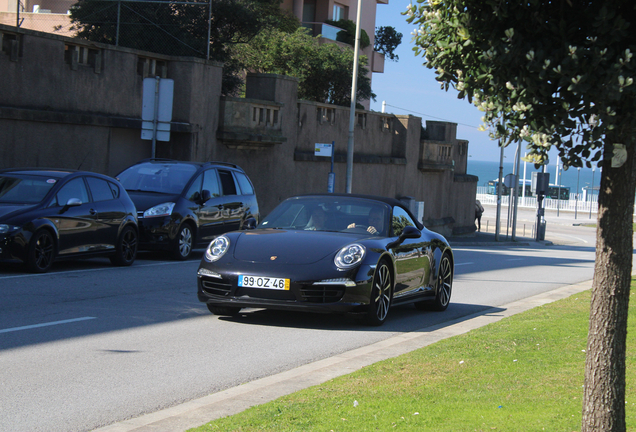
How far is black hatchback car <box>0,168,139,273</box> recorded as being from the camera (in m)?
12.0

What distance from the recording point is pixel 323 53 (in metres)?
38.0

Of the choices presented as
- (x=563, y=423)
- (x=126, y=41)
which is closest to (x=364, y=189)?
(x=126, y=41)

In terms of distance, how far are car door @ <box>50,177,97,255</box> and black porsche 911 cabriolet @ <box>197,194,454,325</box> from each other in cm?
408

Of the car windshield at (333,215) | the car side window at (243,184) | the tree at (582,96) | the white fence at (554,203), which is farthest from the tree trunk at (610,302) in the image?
the white fence at (554,203)

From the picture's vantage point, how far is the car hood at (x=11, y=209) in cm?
1185

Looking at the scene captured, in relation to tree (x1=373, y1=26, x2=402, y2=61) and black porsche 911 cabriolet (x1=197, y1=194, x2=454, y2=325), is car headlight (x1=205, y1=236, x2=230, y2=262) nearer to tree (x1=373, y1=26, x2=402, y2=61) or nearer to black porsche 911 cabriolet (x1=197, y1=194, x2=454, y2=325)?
black porsche 911 cabriolet (x1=197, y1=194, x2=454, y2=325)

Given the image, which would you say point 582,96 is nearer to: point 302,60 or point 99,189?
point 99,189

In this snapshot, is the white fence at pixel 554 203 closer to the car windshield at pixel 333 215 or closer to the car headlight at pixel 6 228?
the car headlight at pixel 6 228

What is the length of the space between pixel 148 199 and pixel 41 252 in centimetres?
373

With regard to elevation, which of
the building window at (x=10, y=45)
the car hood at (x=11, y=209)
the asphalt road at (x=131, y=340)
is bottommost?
the asphalt road at (x=131, y=340)

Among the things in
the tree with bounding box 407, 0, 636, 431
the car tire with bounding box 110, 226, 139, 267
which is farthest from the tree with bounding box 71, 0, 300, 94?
the tree with bounding box 407, 0, 636, 431

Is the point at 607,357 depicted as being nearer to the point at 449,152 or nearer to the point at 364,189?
the point at 364,189

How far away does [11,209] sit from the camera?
1204cm

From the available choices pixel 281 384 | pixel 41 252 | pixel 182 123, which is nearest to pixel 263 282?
pixel 281 384
